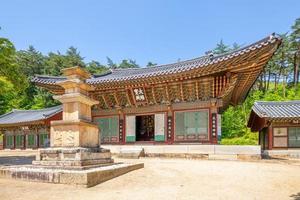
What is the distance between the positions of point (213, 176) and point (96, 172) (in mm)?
4047

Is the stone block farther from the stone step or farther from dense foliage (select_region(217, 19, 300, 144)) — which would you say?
dense foliage (select_region(217, 19, 300, 144))

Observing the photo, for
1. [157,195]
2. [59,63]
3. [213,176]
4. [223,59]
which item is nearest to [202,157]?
[223,59]

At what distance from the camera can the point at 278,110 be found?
73.2 feet

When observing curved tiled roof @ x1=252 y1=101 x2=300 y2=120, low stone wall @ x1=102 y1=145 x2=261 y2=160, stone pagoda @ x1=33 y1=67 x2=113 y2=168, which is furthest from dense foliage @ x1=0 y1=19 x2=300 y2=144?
stone pagoda @ x1=33 y1=67 x2=113 y2=168

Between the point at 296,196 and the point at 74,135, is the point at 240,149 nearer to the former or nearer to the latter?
the point at 296,196

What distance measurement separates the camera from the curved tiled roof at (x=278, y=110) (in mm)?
20547

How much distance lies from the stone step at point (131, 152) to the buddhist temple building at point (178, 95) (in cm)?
209

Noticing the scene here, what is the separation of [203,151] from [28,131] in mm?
21368

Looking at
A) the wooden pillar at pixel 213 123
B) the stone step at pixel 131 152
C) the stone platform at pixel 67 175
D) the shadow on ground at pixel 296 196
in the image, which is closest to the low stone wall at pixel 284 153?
the wooden pillar at pixel 213 123

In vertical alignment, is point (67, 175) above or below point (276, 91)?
below

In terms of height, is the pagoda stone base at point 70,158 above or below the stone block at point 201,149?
above

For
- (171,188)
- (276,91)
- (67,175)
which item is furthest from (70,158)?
(276,91)

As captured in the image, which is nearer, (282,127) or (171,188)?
(171,188)

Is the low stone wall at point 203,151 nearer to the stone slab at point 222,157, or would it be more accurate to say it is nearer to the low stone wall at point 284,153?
the stone slab at point 222,157
